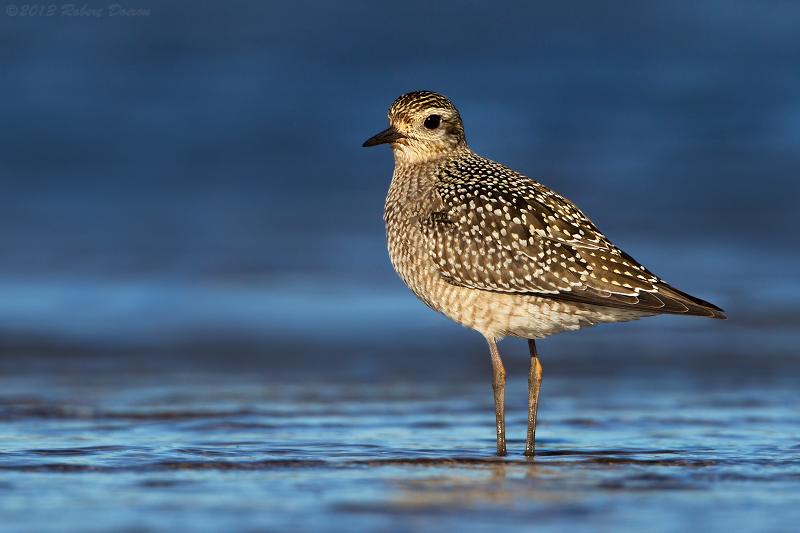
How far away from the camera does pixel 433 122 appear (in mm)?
9312

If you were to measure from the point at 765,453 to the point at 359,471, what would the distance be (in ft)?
9.71

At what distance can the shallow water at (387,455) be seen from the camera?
230 inches

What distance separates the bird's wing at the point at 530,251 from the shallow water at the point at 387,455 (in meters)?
1.18

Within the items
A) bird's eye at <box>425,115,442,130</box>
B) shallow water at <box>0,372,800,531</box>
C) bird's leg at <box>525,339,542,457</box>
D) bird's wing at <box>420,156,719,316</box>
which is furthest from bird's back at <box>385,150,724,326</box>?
shallow water at <box>0,372,800,531</box>

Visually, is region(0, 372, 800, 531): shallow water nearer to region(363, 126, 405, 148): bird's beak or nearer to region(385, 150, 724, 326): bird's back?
region(385, 150, 724, 326): bird's back

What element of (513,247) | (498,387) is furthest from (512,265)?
(498,387)

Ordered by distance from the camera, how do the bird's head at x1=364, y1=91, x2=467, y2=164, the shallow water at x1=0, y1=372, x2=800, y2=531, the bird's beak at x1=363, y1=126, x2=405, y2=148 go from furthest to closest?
the bird's head at x1=364, y1=91, x2=467, y2=164
the bird's beak at x1=363, y1=126, x2=405, y2=148
the shallow water at x1=0, y1=372, x2=800, y2=531

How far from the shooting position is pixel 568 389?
10.6m

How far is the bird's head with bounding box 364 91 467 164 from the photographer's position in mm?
9250

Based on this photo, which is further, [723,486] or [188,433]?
[188,433]

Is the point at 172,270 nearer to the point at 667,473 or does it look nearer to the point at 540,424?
the point at 540,424

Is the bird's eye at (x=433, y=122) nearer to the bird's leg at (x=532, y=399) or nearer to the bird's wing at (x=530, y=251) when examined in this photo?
the bird's wing at (x=530, y=251)

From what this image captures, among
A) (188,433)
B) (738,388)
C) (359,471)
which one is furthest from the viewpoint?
(738,388)

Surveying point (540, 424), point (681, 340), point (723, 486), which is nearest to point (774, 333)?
point (681, 340)
